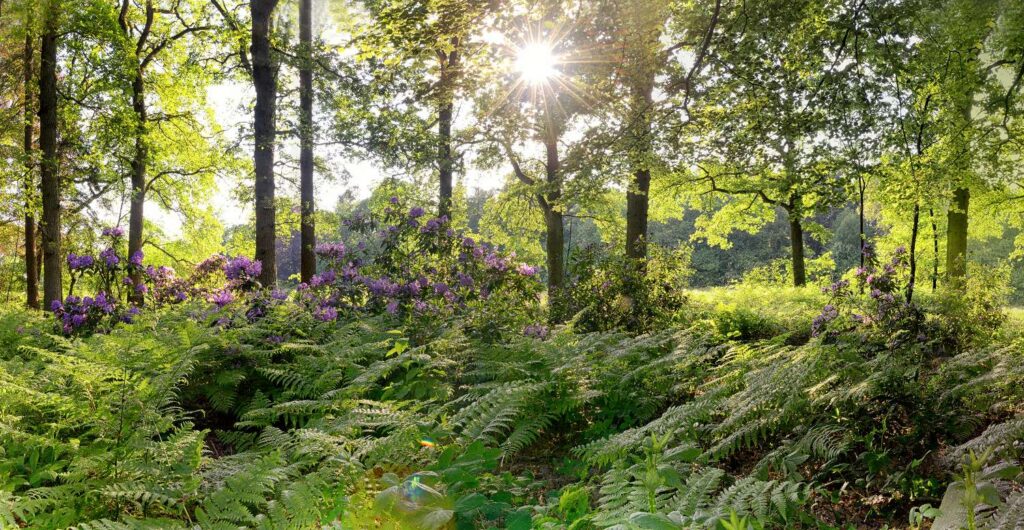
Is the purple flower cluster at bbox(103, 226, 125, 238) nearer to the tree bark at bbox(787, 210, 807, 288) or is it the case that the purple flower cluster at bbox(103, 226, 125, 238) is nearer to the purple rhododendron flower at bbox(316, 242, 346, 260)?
the purple rhododendron flower at bbox(316, 242, 346, 260)

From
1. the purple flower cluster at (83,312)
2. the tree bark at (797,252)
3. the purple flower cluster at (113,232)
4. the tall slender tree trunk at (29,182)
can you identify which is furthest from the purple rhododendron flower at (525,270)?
the tree bark at (797,252)

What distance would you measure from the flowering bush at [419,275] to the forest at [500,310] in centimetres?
5

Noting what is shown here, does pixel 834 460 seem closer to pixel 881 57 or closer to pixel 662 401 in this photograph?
pixel 662 401

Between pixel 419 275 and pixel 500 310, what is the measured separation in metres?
1.33

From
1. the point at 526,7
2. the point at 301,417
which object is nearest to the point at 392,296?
the point at 301,417

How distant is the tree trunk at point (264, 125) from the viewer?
882 centimetres

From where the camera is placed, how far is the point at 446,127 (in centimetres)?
1391

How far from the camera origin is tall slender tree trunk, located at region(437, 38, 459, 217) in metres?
7.16

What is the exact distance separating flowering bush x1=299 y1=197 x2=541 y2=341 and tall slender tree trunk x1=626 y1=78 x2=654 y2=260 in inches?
A: 77.3

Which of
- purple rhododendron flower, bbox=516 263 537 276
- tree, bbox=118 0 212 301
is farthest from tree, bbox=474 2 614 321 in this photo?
tree, bbox=118 0 212 301

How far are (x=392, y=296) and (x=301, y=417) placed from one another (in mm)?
3107

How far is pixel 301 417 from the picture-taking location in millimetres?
4141

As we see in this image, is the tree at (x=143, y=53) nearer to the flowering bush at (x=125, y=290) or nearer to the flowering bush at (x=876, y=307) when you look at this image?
the flowering bush at (x=125, y=290)

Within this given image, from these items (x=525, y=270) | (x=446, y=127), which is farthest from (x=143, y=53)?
(x=525, y=270)
